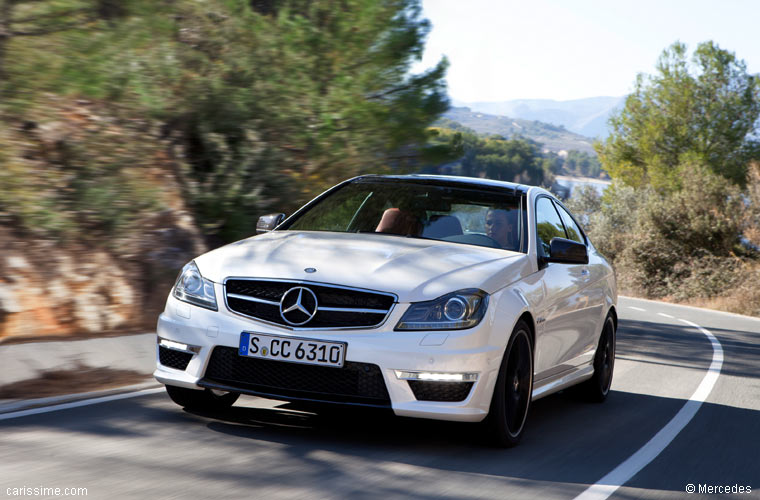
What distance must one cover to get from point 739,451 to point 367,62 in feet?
29.0

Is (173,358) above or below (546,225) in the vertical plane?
below

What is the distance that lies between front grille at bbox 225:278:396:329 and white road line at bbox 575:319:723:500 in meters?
1.39

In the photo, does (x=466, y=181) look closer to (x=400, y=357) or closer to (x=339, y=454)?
(x=400, y=357)

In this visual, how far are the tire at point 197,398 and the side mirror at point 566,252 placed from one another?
230 centimetres

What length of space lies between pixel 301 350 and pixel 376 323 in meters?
0.42

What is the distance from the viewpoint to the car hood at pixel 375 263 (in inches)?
204

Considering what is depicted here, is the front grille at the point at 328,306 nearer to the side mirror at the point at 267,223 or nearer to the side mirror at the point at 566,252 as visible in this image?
the side mirror at the point at 267,223

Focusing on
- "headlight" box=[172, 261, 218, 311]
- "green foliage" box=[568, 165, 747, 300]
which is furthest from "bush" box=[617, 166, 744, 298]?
"headlight" box=[172, 261, 218, 311]

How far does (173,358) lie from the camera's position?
5.42m

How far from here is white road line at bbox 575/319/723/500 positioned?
195 inches

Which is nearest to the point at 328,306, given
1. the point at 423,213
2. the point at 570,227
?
the point at 423,213

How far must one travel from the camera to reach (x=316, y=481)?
452 centimetres

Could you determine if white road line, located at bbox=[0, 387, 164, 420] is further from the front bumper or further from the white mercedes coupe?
the front bumper

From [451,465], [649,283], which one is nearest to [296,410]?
[451,465]
